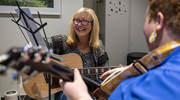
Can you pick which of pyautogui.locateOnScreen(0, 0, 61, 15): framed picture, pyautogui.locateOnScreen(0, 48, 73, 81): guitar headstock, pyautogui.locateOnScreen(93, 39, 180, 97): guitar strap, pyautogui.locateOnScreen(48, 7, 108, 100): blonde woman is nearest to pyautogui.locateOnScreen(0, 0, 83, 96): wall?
pyautogui.locateOnScreen(0, 0, 61, 15): framed picture

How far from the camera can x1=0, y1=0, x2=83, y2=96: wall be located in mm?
2066

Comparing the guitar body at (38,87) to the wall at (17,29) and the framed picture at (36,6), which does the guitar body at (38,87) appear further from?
the framed picture at (36,6)

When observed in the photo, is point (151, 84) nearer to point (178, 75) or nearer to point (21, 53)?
point (178, 75)

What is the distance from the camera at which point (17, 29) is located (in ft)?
6.94

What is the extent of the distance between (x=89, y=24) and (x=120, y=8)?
2046 mm

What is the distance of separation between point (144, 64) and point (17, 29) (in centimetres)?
191

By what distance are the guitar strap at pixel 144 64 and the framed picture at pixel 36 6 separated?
1.65 metres

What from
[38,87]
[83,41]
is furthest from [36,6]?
[38,87]

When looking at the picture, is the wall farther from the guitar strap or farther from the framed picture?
the guitar strap

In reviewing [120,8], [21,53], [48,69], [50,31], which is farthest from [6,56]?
[120,8]

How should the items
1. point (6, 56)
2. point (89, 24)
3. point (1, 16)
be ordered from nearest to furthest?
point (6, 56) → point (89, 24) → point (1, 16)

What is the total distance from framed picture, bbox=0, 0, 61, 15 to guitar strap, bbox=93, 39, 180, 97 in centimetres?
165

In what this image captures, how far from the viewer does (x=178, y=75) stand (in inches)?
19.0

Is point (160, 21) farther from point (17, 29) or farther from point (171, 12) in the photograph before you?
point (17, 29)
